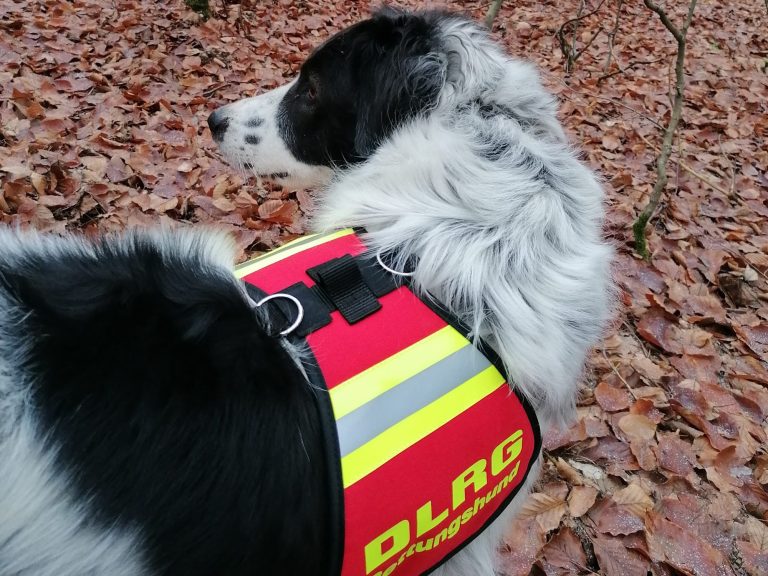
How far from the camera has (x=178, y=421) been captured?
957 mm

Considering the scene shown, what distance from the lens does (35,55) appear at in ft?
14.4

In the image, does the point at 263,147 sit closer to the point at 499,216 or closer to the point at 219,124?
the point at 219,124

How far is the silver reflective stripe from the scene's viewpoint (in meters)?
1.05

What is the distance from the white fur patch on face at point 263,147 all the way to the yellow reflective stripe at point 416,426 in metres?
1.24

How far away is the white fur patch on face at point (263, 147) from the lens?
86.4 inches

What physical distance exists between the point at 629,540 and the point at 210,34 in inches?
228

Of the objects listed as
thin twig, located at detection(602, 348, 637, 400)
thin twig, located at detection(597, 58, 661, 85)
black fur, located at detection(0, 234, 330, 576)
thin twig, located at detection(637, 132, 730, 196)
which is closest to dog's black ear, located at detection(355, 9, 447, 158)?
black fur, located at detection(0, 234, 330, 576)

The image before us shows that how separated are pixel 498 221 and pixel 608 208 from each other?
273cm

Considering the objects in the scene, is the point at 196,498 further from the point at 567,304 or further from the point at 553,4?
the point at 553,4

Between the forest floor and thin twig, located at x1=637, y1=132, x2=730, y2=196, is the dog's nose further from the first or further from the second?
thin twig, located at x1=637, y1=132, x2=730, y2=196

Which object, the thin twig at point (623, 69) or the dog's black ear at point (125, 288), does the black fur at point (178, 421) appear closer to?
the dog's black ear at point (125, 288)

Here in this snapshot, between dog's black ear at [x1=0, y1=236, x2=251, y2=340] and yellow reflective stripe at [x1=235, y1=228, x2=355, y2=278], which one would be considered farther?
yellow reflective stripe at [x1=235, y1=228, x2=355, y2=278]

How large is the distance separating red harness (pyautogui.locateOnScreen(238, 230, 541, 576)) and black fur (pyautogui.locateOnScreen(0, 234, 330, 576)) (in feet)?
0.22

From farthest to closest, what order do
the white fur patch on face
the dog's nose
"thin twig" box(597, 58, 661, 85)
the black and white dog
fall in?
"thin twig" box(597, 58, 661, 85) → the dog's nose → the white fur patch on face → the black and white dog
